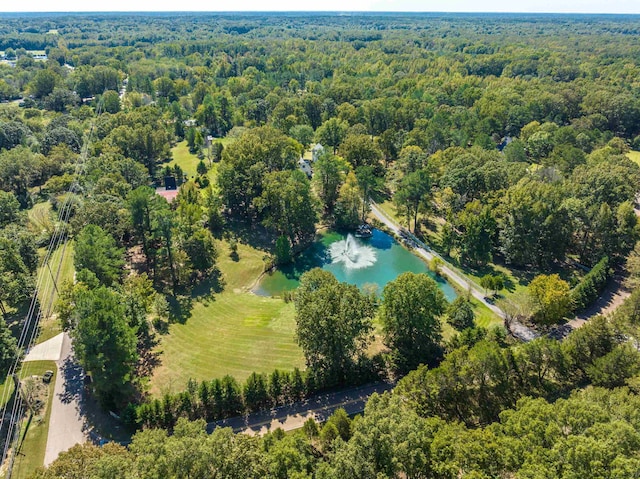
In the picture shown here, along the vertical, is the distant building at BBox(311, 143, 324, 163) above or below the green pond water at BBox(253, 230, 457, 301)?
above

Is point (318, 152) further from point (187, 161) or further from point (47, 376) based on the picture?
point (47, 376)

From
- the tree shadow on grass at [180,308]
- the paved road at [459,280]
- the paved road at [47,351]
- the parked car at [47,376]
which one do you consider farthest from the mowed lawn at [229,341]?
the paved road at [459,280]

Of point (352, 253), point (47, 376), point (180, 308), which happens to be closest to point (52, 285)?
point (47, 376)

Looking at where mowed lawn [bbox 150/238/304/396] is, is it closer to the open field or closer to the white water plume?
the white water plume

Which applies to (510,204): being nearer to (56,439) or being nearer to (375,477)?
(375,477)

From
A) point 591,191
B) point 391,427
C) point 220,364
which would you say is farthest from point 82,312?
point 591,191

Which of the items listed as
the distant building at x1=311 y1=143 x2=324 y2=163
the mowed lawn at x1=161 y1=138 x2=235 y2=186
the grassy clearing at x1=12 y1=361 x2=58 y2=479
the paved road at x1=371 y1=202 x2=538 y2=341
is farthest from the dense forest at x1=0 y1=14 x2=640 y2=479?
the grassy clearing at x1=12 y1=361 x2=58 y2=479
